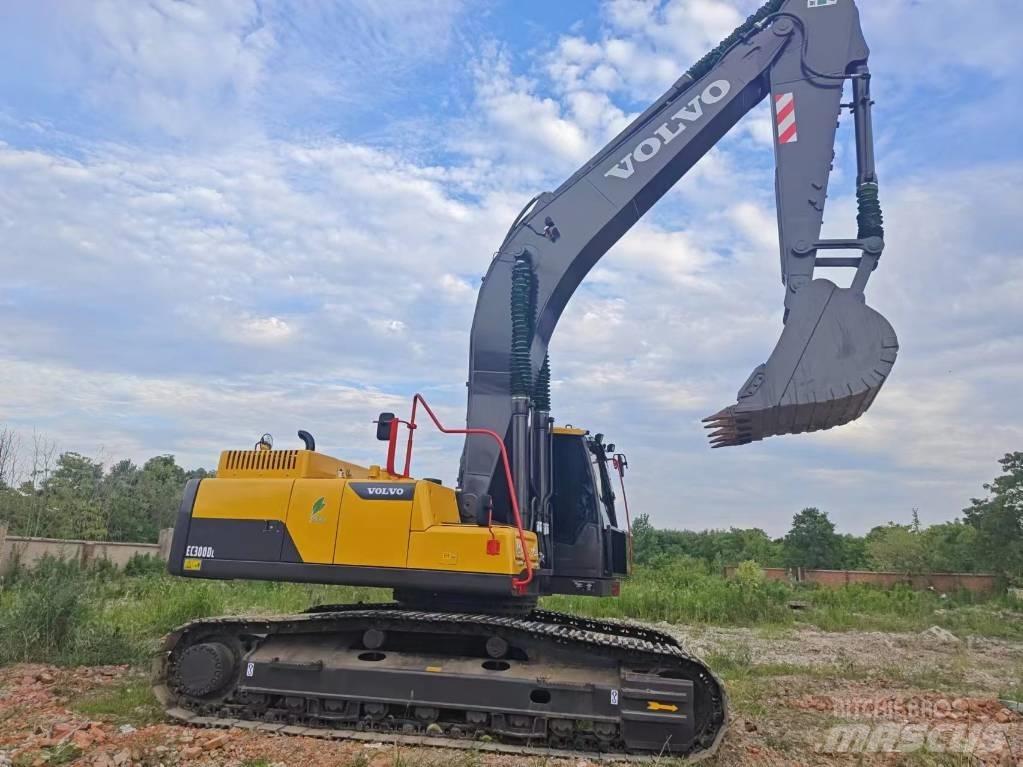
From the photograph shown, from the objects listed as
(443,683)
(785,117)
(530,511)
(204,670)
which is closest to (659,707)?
(443,683)

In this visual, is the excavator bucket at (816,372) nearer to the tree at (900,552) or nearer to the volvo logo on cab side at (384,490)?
the volvo logo on cab side at (384,490)

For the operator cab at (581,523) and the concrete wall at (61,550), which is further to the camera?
the concrete wall at (61,550)

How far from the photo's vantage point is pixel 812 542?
33.5 meters

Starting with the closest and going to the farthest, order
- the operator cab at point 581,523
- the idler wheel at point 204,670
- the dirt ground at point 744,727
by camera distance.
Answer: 1. the dirt ground at point 744,727
2. the idler wheel at point 204,670
3. the operator cab at point 581,523

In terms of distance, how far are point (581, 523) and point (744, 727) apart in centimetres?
215

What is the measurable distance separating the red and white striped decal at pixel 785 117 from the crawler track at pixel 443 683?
15.3 feet

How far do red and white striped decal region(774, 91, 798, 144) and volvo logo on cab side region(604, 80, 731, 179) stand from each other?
50 cm

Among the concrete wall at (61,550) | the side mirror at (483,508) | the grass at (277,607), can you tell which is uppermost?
the side mirror at (483,508)

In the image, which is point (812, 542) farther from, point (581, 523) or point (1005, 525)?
point (581, 523)

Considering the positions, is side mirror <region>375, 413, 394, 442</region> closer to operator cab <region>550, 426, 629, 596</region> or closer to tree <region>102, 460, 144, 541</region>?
operator cab <region>550, 426, 629, 596</region>

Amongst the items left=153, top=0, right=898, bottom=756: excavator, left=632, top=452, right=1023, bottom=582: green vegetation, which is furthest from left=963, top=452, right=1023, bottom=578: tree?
left=153, top=0, right=898, bottom=756: excavator

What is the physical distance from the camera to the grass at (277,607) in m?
8.20

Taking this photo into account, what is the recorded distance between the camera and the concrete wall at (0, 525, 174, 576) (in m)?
16.0

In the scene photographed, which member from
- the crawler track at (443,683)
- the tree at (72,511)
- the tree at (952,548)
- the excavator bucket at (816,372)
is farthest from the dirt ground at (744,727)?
the tree at (72,511)
